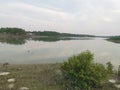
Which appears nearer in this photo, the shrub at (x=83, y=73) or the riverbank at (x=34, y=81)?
the riverbank at (x=34, y=81)

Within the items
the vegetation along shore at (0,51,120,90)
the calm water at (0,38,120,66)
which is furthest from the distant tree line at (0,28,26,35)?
the vegetation along shore at (0,51,120,90)

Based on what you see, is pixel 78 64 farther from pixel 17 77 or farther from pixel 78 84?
pixel 17 77

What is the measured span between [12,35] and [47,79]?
11023cm

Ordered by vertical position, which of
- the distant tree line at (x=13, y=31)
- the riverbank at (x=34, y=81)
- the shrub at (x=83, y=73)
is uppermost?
the shrub at (x=83, y=73)

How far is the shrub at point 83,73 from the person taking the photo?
9688mm

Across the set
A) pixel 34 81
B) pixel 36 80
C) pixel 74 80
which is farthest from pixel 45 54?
pixel 74 80

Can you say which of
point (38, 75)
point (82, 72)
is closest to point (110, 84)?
point (82, 72)

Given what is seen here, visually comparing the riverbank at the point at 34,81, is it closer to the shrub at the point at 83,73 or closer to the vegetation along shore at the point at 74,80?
the vegetation along shore at the point at 74,80

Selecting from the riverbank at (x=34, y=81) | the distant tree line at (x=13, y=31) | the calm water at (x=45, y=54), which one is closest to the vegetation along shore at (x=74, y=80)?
the riverbank at (x=34, y=81)

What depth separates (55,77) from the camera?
11000 millimetres

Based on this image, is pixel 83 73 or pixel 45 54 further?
pixel 45 54

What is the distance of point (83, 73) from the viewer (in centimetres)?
981

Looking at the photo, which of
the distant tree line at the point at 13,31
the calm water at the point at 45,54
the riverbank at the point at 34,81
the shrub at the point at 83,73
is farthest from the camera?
the distant tree line at the point at 13,31

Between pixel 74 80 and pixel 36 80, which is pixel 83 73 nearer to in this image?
pixel 74 80
